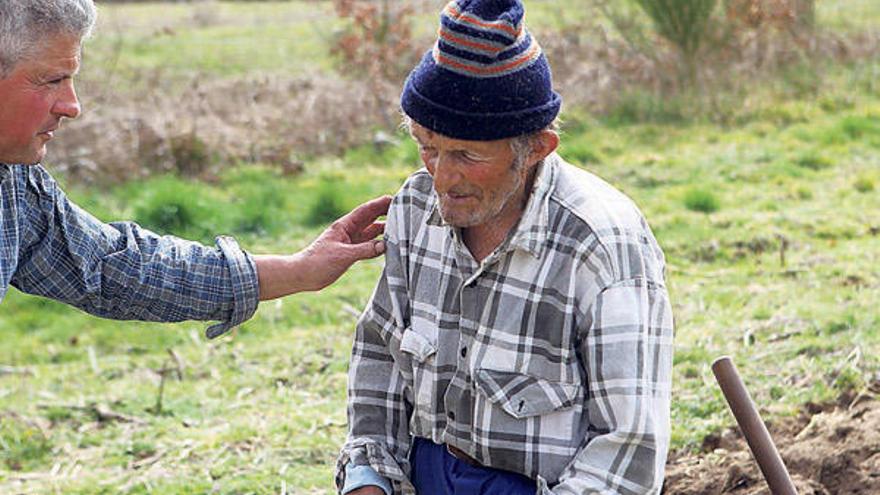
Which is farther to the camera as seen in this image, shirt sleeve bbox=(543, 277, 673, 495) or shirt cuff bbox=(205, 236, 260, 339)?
shirt cuff bbox=(205, 236, 260, 339)

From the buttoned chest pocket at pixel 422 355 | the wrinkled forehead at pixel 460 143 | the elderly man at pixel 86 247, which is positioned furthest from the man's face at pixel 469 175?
the elderly man at pixel 86 247

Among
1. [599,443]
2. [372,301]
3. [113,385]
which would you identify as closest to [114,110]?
[113,385]

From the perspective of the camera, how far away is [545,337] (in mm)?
3031

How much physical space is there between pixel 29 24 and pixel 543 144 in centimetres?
122

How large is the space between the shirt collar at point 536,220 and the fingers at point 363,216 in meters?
0.64

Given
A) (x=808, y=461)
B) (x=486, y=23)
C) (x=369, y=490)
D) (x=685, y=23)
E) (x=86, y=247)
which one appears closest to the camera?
(x=486, y=23)

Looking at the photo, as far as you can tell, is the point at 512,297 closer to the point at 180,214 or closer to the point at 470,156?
the point at 470,156

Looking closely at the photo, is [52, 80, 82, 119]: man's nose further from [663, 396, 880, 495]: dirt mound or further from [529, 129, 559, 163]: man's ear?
[663, 396, 880, 495]: dirt mound

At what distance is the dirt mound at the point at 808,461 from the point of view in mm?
4250

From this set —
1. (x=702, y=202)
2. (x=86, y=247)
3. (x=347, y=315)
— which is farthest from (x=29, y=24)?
(x=702, y=202)

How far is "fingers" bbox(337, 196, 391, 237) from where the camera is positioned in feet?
11.9

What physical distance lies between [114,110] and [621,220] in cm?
767

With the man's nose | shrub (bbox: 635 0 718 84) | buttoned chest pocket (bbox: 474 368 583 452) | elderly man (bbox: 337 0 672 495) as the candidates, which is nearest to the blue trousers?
elderly man (bbox: 337 0 672 495)

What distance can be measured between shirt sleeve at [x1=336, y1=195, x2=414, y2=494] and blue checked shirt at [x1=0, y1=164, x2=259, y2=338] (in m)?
0.51
